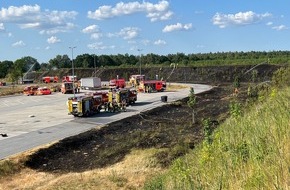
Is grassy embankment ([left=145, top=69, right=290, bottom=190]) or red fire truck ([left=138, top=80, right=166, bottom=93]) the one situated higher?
grassy embankment ([left=145, top=69, right=290, bottom=190])

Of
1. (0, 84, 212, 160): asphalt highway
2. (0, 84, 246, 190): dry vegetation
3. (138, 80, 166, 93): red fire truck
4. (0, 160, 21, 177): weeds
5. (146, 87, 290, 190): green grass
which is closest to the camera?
(146, 87, 290, 190): green grass

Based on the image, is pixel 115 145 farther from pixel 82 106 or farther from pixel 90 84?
pixel 90 84

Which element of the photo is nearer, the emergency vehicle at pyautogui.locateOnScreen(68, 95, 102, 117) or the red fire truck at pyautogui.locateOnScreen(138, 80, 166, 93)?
the emergency vehicle at pyautogui.locateOnScreen(68, 95, 102, 117)

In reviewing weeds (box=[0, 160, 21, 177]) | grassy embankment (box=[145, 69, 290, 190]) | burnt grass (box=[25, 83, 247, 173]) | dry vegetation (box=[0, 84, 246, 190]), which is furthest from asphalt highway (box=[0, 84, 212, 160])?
grassy embankment (box=[145, 69, 290, 190])

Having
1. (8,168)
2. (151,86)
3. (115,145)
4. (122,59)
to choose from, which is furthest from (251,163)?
(122,59)

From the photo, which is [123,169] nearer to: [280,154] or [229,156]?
[229,156]

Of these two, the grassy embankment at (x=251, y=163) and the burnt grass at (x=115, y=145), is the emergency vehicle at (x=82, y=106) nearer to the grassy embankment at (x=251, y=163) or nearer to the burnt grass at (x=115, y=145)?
the burnt grass at (x=115, y=145)

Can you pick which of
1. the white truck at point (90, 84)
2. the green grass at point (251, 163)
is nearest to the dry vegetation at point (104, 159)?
the green grass at point (251, 163)

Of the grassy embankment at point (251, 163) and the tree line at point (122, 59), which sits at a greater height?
the tree line at point (122, 59)

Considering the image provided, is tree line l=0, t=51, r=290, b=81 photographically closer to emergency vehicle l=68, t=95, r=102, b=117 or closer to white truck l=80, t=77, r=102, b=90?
white truck l=80, t=77, r=102, b=90

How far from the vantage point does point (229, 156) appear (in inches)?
373

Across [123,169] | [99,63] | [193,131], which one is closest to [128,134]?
[193,131]

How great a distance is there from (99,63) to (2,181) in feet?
507

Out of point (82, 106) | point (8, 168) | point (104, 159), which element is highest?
point (82, 106)
